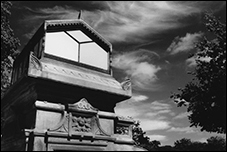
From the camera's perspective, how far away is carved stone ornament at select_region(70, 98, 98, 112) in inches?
349

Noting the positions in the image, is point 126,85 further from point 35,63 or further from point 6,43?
point 6,43

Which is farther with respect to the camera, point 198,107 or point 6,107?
point 198,107

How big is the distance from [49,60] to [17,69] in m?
3.09

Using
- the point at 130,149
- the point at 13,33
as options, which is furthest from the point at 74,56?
the point at 13,33

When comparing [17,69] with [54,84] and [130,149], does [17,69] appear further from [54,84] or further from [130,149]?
[130,149]

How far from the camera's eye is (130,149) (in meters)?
9.79

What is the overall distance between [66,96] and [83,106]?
748mm

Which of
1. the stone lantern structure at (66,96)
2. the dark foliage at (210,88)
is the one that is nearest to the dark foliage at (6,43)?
the stone lantern structure at (66,96)

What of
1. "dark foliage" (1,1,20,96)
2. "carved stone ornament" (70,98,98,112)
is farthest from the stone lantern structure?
"dark foliage" (1,1,20,96)

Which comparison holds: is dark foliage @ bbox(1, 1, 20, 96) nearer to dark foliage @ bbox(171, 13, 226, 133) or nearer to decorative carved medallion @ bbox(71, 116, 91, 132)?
decorative carved medallion @ bbox(71, 116, 91, 132)

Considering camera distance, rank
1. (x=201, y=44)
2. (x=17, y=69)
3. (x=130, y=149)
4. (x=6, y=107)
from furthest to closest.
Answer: (x=201, y=44) < (x=17, y=69) < (x=6, y=107) < (x=130, y=149)

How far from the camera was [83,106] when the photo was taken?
9.02 metres

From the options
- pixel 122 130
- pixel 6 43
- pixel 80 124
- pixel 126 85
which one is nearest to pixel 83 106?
pixel 80 124

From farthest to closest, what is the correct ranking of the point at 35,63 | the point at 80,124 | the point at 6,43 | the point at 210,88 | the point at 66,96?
the point at 210,88 → the point at 6,43 → the point at 66,96 → the point at 80,124 → the point at 35,63
